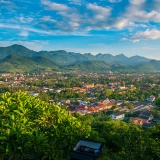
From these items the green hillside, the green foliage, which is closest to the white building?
the green foliage

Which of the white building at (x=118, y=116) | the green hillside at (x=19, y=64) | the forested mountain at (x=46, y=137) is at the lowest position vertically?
the white building at (x=118, y=116)

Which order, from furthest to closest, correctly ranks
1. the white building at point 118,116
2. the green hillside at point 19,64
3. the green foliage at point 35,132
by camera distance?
the green hillside at point 19,64 < the white building at point 118,116 < the green foliage at point 35,132

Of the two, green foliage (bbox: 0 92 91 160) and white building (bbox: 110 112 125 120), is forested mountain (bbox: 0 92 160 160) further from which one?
white building (bbox: 110 112 125 120)

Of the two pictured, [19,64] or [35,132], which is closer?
[35,132]

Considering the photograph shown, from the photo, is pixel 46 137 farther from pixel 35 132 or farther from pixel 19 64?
pixel 19 64

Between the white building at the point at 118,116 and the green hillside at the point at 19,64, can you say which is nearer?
the white building at the point at 118,116

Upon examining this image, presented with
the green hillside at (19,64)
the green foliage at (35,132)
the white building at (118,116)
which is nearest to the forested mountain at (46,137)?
the green foliage at (35,132)

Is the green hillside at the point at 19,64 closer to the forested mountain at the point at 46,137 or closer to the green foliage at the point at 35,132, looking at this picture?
the green foliage at the point at 35,132

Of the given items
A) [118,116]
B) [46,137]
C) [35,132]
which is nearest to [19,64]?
[118,116]
